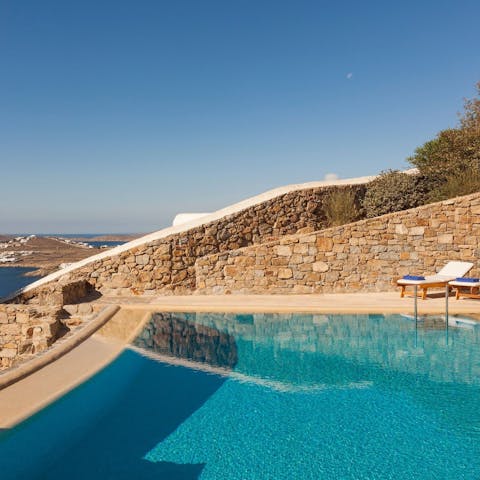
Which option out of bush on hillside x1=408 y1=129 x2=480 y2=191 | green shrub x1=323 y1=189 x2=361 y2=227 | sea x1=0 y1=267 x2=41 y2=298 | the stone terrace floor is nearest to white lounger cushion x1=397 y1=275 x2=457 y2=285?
the stone terrace floor

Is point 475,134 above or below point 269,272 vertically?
above

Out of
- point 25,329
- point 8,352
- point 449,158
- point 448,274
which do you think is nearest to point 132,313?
point 25,329

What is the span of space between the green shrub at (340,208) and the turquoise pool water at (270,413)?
5.73 metres

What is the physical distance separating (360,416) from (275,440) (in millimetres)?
1197

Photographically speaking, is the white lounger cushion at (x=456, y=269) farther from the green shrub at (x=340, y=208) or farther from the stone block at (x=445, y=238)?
the green shrub at (x=340, y=208)

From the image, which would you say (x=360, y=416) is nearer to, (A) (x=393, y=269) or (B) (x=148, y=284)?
(A) (x=393, y=269)

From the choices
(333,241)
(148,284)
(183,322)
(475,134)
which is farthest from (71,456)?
(475,134)

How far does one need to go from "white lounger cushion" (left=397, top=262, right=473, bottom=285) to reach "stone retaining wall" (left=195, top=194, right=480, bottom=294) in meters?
0.91

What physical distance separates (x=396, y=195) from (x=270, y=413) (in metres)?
10.3

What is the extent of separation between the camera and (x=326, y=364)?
6.31 meters

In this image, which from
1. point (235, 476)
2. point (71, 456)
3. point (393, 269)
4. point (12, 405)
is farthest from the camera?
point (393, 269)

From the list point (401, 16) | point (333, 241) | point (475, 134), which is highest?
point (401, 16)

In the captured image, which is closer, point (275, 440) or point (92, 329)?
point (275, 440)

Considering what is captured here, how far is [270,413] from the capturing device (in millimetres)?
4762
